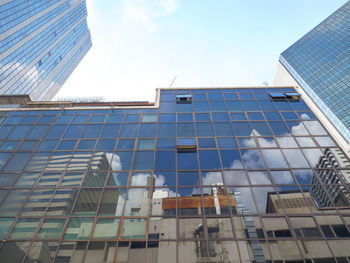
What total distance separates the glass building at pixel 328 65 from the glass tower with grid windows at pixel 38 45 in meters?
116

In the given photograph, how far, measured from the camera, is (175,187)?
15.8m

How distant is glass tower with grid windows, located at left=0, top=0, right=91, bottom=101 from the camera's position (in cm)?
6188

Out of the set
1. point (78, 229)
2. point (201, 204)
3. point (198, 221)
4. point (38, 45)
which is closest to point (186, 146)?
point (201, 204)

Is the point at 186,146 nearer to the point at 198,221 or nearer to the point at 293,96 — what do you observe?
the point at 198,221

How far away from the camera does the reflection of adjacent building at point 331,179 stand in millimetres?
14578

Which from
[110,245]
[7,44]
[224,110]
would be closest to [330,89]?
[224,110]

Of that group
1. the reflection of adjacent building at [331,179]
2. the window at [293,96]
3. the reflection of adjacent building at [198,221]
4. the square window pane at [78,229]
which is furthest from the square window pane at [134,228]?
the window at [293,96]

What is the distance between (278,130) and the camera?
20453mm

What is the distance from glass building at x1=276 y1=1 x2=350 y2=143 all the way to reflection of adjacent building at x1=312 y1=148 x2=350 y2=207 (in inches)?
2667

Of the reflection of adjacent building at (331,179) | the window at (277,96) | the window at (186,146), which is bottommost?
the reflection of adjacent building at (331,179)

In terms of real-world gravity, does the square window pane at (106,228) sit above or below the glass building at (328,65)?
below

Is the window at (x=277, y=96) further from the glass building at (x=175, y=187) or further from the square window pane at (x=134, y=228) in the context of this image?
the square window pane at (x=134, y=228)

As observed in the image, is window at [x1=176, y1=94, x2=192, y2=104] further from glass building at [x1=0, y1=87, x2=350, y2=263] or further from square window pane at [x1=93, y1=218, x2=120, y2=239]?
square window pane at [x1=93, y1=218, x2=120, y2=239]

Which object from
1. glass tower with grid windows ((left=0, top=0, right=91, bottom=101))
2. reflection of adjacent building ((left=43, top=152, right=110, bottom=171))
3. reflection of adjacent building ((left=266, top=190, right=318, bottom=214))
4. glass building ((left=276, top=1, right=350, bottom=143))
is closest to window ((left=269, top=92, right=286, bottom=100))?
reflection of adjacent building ((left=266, top=190, right=318, bottom=214))
